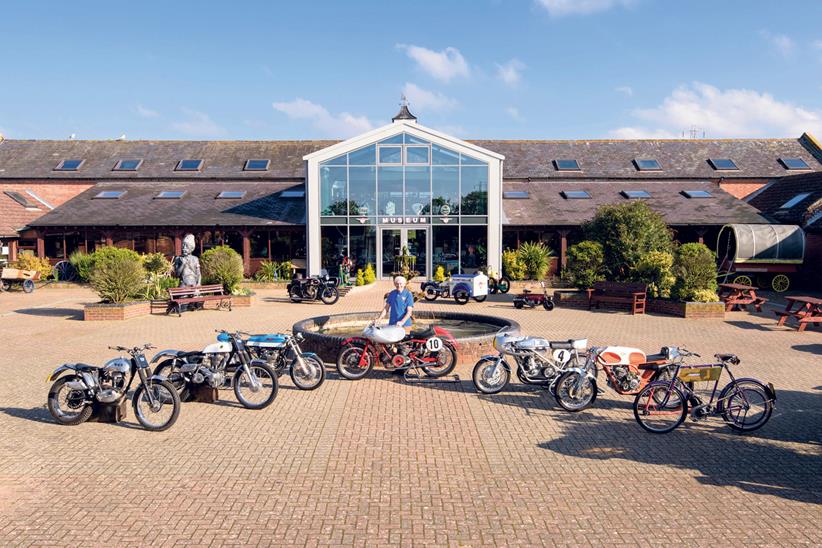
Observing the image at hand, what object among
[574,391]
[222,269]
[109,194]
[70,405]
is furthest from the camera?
[109,194]

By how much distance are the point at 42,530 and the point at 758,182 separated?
35221 millimetres

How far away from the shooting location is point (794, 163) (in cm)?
3231

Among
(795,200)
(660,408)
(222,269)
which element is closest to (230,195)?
(222,269)

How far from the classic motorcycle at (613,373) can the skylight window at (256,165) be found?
92.0 feet

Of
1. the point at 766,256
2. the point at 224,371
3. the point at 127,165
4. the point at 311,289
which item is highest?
the point at 127,165

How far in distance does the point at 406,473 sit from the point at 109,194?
Result: 29675 mm

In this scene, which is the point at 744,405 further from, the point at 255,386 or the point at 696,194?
the point at 696,194

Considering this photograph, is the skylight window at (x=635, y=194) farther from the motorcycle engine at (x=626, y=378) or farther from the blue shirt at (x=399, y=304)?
the motorcycle engine at (x=626, y=378)

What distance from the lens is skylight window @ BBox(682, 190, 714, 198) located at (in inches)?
1137

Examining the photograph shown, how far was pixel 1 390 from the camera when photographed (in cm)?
853

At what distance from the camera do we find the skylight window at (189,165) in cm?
3294

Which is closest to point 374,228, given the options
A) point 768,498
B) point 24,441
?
point 24,441

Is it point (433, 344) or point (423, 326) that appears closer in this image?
point (433, 344)

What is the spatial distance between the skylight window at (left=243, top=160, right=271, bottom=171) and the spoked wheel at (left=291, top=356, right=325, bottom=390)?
85.6 feet
